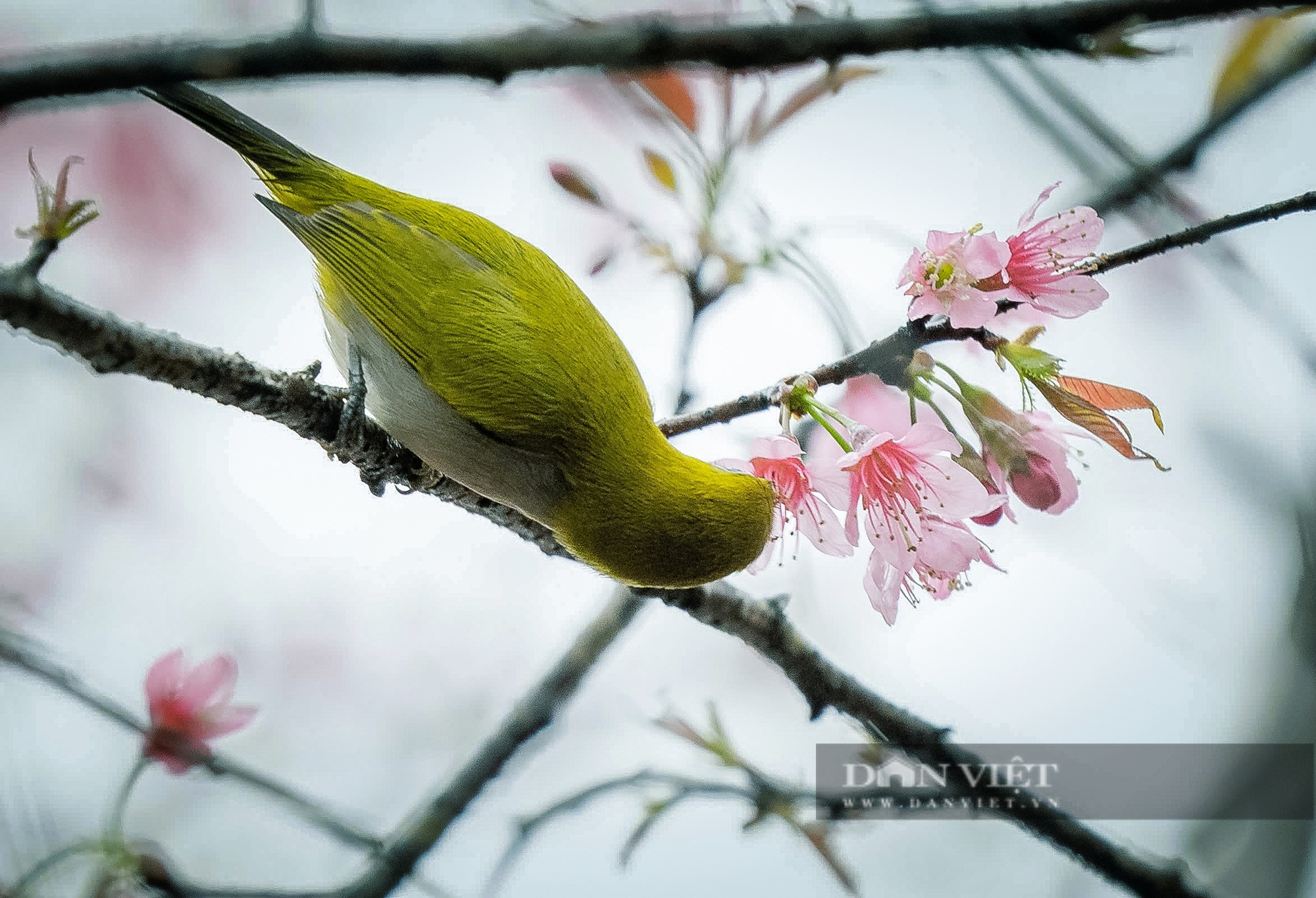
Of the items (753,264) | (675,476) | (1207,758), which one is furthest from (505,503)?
(1207,758)

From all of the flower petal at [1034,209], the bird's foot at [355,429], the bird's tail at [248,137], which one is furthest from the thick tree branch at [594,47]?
the bird's tail at [248,137]

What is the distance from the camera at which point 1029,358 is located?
0.75 m

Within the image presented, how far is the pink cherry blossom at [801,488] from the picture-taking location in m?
0.83

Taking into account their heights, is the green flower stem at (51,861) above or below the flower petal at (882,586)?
below

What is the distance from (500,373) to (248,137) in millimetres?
487

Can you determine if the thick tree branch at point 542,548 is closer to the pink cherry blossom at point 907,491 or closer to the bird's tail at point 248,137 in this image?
the pink cherry blossom at point 907,491

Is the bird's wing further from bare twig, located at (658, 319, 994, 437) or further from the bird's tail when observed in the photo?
bare twig, located at (658, 319, 994, 437)

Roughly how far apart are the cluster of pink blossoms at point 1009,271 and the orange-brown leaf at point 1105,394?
7 cm

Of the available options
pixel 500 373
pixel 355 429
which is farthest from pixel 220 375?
pixel 500 373

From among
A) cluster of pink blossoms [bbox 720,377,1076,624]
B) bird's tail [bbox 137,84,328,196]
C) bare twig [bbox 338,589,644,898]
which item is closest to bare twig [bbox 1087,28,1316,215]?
cluster of pink blossoms [bbox 720,377,1076,624]

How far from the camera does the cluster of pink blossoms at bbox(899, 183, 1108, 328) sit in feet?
2.37

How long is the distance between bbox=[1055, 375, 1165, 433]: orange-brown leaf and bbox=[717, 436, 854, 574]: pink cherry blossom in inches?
8.1

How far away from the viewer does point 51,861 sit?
3.27 feet

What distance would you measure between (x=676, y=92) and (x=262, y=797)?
1.03m
